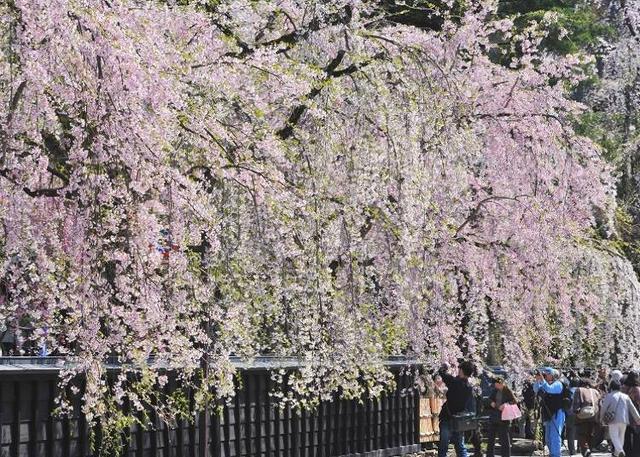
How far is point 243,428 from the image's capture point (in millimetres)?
16922

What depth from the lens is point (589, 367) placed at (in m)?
30.2

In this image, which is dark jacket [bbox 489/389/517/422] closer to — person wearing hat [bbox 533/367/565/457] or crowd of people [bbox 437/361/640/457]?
crowd of people [bbox 437/361/640/457]

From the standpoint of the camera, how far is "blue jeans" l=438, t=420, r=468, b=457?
771 inches

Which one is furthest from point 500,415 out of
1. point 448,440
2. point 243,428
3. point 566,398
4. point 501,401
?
point 243,428

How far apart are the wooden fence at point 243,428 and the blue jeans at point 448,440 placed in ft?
4.36

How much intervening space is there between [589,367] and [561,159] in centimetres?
1126

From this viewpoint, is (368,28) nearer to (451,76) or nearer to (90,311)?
(451,76)

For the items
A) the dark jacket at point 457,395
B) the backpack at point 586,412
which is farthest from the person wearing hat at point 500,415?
the backpack at point 586,412

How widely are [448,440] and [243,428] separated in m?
4.34

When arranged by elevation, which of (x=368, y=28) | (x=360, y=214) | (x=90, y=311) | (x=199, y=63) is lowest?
(x=90, y=311)

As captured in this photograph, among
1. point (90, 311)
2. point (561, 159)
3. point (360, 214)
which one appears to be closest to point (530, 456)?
point (561, 159)

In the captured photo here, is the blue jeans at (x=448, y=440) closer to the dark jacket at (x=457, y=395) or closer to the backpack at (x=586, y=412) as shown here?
the dark jacket at (x=457, y=395)

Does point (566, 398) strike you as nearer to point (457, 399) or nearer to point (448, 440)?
point (448, 440)

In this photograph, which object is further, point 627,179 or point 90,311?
point 627,179
